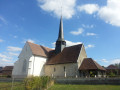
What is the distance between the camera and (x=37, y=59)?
1225 inches

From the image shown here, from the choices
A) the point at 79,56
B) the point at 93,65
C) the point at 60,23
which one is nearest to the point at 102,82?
the point at 93,65

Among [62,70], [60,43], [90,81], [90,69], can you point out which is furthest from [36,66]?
[90,81]

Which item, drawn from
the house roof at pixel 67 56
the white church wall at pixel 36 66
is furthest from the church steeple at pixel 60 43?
the white church wall at pixel 36 66

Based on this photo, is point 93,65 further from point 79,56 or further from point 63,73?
point 63,73

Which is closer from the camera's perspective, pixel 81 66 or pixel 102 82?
pixel 102 82

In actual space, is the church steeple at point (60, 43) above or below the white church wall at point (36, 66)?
above

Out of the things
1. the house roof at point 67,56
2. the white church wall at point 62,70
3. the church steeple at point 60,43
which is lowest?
the white church wall at point 62,70

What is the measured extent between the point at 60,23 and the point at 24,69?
58.6 ft

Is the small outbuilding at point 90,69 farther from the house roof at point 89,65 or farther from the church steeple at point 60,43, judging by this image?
the church steeple at point 60,43

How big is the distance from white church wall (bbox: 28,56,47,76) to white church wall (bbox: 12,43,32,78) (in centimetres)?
184

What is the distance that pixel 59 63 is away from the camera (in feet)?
95.1

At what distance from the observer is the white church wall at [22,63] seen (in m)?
31.1

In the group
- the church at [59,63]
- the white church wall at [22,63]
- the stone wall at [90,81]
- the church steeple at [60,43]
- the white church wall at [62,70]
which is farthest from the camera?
the church steeple at [60,43]

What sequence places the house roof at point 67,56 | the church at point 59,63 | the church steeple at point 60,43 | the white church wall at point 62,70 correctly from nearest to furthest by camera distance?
the church at point 59,63 < the white church wall at point 62,70 < the house roof at point 67,56 < the church steeple at point 60,43
